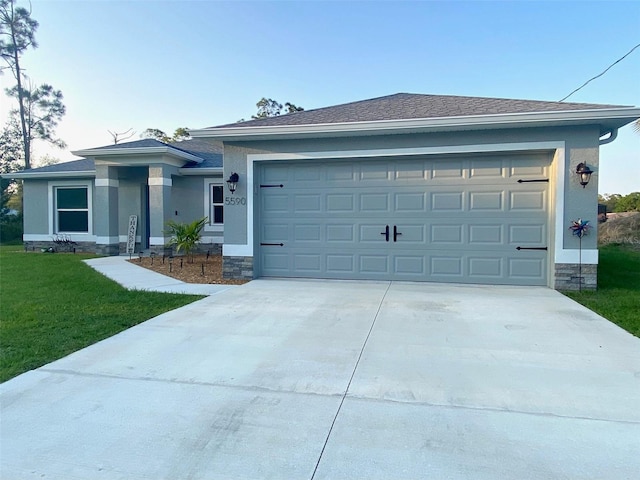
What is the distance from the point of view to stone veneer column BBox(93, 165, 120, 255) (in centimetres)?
1258

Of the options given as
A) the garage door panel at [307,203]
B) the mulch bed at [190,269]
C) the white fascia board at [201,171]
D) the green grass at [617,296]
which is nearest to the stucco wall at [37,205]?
the mulch bed at [190,269]

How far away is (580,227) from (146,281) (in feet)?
27.1

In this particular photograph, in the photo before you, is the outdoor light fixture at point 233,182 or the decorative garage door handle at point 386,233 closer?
the decorative garage door handle at point 386,233

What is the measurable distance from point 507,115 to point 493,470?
6.04m

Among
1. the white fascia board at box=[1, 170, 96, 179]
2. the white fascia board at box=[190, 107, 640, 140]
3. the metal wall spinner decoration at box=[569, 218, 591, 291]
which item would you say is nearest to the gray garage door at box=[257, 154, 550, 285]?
the metal wall spinner decoration at box=[569, 218, 591, 291]

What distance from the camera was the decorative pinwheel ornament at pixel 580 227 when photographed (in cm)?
690

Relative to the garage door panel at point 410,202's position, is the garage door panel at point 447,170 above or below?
above

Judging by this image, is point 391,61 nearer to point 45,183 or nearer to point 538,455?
point 45,183

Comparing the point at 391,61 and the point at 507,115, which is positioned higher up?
the point at 391,61

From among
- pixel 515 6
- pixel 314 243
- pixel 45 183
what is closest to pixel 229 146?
pixel 314 243

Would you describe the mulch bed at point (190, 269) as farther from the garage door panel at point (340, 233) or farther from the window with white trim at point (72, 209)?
the window with white trim at point (72, 209)

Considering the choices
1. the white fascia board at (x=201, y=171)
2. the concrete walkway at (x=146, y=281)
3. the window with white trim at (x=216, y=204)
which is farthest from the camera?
the window with white trim at (x=216, y=204)

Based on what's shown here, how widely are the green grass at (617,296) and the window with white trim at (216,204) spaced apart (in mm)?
10135

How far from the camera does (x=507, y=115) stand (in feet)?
21.9
